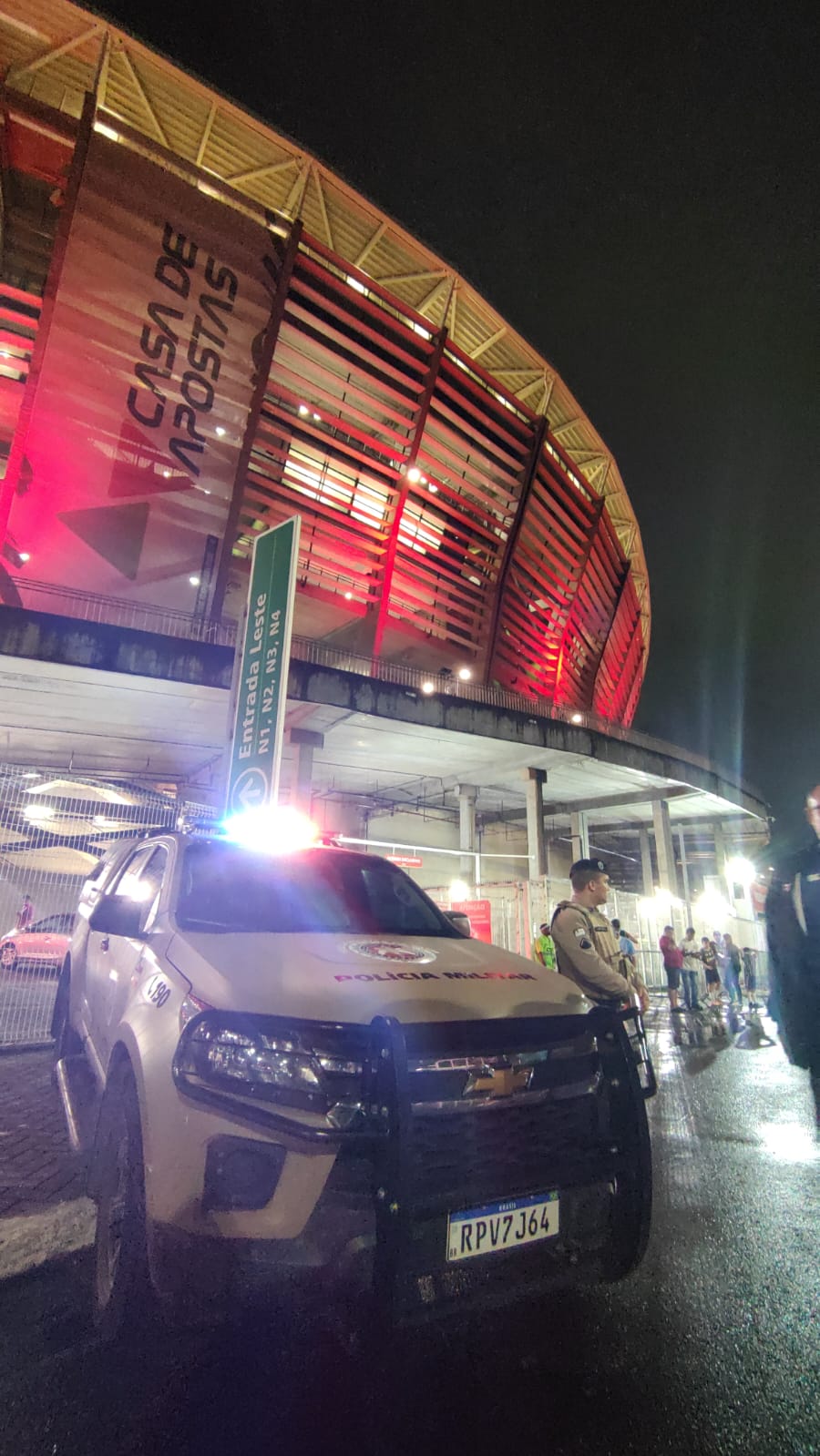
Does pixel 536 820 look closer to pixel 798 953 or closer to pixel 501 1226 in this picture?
pixel 798 953

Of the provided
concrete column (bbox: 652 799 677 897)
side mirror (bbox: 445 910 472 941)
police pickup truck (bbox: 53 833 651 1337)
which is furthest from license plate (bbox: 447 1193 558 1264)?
concrete column (bbox: 652 799 677 897)

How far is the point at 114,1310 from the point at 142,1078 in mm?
769

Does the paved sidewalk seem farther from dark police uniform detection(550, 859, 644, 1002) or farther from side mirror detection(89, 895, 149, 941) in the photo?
dark police uniform detection(550, 859, 644, 1002)

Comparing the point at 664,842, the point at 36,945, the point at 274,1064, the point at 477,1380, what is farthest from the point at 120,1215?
the point at 664,842

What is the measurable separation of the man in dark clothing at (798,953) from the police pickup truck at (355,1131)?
2.27 feet

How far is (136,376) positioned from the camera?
18.4 m

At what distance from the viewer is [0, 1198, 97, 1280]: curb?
289 cm

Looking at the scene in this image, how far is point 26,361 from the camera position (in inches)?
703

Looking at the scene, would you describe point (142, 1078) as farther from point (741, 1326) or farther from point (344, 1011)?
point (741, 1326)

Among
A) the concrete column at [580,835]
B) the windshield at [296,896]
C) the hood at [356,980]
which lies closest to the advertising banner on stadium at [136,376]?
the concrete column at [580,835]

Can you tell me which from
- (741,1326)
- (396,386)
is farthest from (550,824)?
(741,1326)

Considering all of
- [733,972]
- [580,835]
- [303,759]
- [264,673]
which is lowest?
[733,972]

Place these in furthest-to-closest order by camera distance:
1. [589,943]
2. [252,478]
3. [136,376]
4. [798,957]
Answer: [252,478], [136,376], [589,943], [798,957]

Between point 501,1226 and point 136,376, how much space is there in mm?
21912
